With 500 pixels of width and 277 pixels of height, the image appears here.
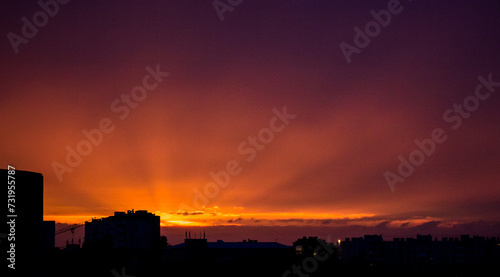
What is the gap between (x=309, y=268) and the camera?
50781 mm

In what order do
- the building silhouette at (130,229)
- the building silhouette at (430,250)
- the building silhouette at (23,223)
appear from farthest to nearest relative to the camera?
1. the building silhouette at (430,250)
2. the building silhouette at (130,229)
3. the building silhouette at (23,223)

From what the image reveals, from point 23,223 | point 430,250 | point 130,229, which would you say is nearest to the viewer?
point 23,223

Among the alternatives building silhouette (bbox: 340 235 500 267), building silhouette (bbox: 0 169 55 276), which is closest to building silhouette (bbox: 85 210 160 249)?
building silhouette (bbox: 340 235 500 267)

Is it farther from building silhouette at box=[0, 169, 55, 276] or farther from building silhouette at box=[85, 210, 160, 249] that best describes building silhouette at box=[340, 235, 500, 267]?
building silhouette at box=[0, 169, 55, 276]

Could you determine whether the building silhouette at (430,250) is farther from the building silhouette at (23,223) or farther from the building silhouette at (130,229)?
the building silhouette at (23,223)

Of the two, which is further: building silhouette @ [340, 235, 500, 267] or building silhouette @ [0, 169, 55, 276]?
building silhouette @ [340, 235, 500, 267]

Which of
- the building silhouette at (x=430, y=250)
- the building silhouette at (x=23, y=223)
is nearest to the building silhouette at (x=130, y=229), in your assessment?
the building silhouette at (x=430, y=250)

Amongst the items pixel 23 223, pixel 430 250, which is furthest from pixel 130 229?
pixel 23 223

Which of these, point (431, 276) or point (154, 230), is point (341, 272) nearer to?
point (431, 276)

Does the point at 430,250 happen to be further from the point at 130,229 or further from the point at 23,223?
the point at 23,223

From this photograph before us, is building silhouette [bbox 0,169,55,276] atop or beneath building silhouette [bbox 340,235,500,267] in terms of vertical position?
atop

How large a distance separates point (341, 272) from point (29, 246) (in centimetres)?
3740

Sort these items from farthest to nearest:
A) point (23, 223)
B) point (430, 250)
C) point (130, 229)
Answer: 1. point (430, 250)
2. point (130, 229)
3. point (23, 223)

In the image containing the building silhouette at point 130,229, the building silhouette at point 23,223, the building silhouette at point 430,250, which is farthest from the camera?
the building silhouette at point 430,250
